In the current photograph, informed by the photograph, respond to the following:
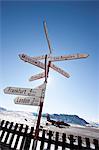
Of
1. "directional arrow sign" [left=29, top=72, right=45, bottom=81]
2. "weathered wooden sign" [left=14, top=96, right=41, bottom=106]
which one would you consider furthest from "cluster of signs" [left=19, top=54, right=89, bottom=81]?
→ "weathered wooden sign" [left=14, top=96, right=41, bottom=106]

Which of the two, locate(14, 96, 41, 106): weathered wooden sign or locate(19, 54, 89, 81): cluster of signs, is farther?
locate(19, 54, 89, 81): cluster of signs

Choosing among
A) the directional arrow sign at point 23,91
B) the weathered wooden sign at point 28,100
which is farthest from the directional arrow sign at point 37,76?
the weathered wooden sign at point 28,100

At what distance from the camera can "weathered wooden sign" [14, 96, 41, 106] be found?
3.68 m

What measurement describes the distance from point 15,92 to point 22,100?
12.6 inches

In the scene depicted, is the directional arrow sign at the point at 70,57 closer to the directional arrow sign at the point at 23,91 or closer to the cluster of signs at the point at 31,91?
the cluster of signs at the point at 31,91

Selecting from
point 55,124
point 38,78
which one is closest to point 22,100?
point 38,78

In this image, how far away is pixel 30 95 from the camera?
3.78 m

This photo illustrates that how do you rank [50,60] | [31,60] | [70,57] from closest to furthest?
1. [31,60]
2. [70,57]
3. [50,60]

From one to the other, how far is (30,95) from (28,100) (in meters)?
0.13

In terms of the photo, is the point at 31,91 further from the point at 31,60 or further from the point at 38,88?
the point at 31,60

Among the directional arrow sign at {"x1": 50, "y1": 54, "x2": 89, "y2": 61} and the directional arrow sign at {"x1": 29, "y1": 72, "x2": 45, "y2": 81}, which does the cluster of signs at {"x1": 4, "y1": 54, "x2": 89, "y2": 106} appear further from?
the directional arrow sign at {"x1": 29, "y1": 72, "x2": 45, "y2": 81}

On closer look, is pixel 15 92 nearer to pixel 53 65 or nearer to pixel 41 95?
pixel 41 95

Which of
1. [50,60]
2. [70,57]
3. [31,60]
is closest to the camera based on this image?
[31,60]

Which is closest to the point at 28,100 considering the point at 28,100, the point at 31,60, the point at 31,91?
the point at 28,100
